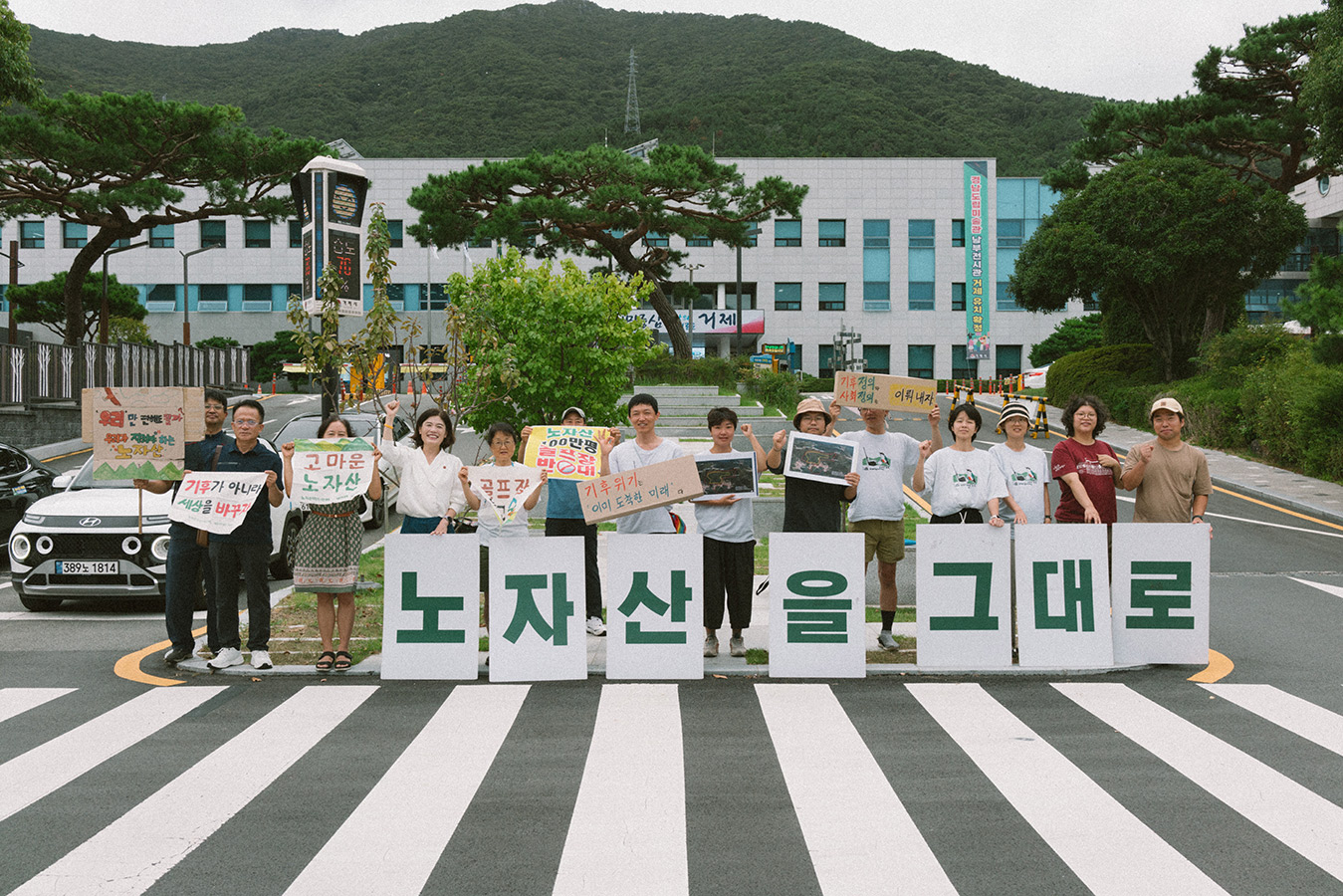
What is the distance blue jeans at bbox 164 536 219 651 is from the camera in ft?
26.3

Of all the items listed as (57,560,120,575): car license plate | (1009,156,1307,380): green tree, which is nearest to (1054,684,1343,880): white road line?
(57,560,120,575): car license plate

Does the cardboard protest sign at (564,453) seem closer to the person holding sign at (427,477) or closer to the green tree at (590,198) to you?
the person holding sign at (427,477)

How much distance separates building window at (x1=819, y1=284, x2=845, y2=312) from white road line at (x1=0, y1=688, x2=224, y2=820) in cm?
6769

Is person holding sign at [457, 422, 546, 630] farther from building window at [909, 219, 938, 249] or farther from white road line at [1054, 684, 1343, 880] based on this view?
building window at [909, 219, 938, 249]

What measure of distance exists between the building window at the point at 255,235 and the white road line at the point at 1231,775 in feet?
235

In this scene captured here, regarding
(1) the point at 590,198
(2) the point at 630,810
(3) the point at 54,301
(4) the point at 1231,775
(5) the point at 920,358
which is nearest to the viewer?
(2) the point at 630,810

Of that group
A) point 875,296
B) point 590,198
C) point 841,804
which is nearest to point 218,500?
point 841,804

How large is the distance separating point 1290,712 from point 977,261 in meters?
67.6

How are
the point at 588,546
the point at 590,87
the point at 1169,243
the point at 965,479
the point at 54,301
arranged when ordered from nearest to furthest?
1. the point at 965,479
2. the point at 588,546
3. the point at 1169,243
4. the point at 54,301
5. the point at 590,87

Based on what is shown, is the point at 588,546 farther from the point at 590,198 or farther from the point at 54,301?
the point at 54,301

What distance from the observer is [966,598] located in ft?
26.3

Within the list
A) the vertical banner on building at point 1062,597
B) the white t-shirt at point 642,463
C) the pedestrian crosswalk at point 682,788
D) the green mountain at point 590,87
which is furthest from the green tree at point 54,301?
the vertical banner on building at point 1062,597

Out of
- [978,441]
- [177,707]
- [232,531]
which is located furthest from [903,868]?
[978,441]

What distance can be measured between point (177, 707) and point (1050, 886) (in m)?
5.37
